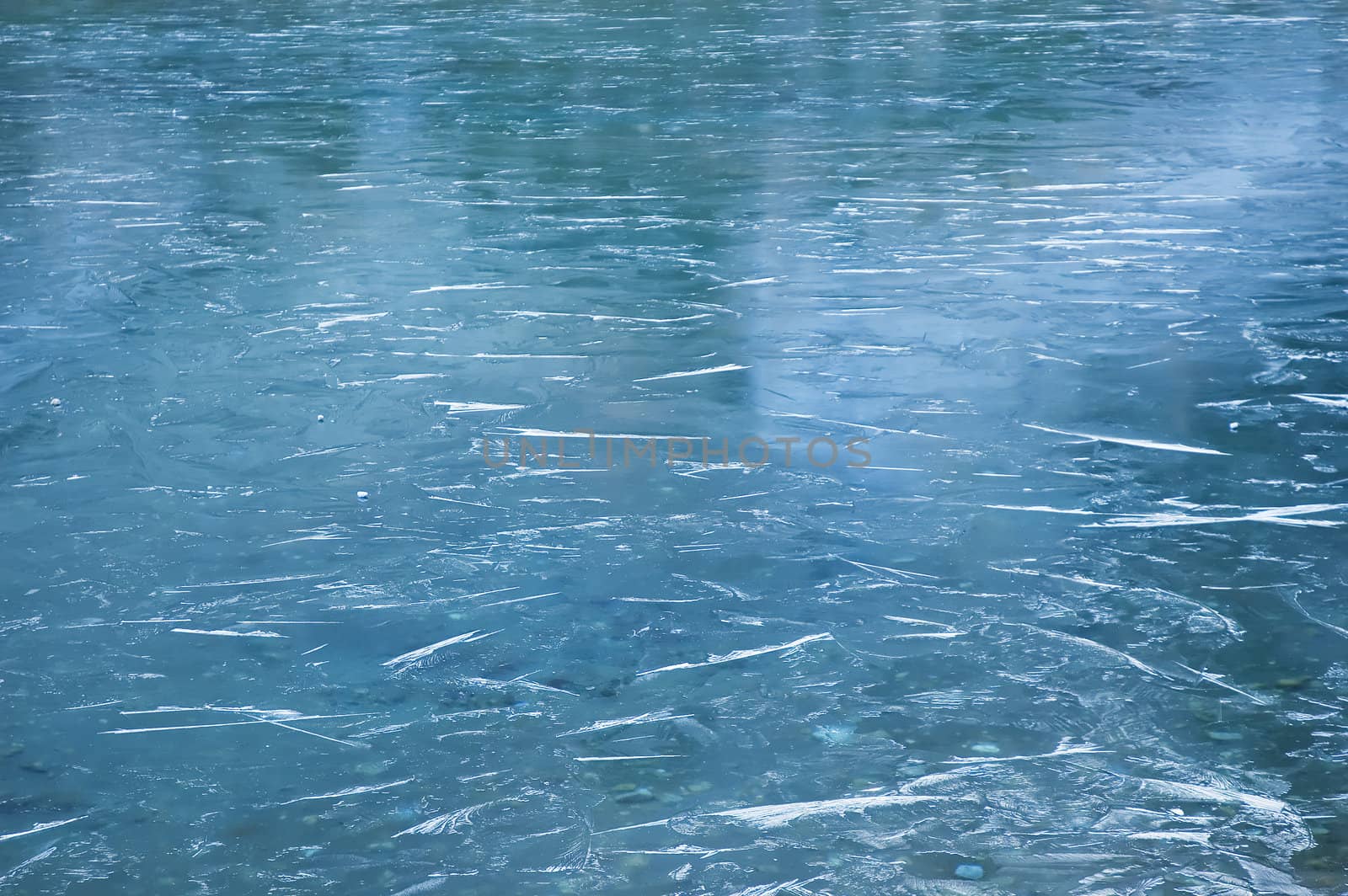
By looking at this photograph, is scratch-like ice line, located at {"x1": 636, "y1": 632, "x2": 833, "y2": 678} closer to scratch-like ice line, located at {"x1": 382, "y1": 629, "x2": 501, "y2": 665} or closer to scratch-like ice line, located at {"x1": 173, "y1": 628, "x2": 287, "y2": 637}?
scratch-like ice line, located at {"x1": 382, "y1": 629, "x2": 501, "y2": 665}

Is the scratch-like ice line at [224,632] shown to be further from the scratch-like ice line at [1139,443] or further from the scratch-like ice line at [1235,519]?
the scratch-like ice line at [1139,443]

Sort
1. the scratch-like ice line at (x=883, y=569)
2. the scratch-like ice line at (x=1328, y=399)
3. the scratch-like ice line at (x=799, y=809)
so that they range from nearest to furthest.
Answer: the scratch-like ice line at (x=799, y=809)
the scratch-like ice line at (x=883, y=569)
the scratch-like ice line at (x=1328, y=399)

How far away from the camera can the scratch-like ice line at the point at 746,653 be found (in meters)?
2.33

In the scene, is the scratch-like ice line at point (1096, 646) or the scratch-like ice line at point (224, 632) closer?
the scratch-like ice line at point (1096, 646)

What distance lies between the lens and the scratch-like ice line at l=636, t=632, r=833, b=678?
2328mm

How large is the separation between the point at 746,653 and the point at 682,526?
515 mm

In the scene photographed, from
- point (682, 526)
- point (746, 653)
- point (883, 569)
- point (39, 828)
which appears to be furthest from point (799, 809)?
point (39, 828)

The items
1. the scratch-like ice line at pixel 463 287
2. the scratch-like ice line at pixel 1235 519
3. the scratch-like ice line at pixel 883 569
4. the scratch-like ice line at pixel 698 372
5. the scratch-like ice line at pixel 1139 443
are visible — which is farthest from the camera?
the scratch-like ice line at pixel 463 287

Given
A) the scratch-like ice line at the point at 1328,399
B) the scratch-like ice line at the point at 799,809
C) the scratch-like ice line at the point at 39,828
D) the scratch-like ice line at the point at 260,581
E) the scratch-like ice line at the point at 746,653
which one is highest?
the scratch-like ice line at the point at 1328,399

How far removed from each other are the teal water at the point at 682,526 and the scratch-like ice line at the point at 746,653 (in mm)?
10

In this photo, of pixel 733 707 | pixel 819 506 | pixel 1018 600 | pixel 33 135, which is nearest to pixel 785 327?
pixel 819 506

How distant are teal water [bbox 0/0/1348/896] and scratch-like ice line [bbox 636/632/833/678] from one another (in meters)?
0.01

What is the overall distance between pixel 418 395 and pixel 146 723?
4.85ft

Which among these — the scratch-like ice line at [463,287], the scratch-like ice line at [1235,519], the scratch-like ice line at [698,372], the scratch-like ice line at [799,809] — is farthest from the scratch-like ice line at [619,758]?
the scratch-like ice line at [463,287]
